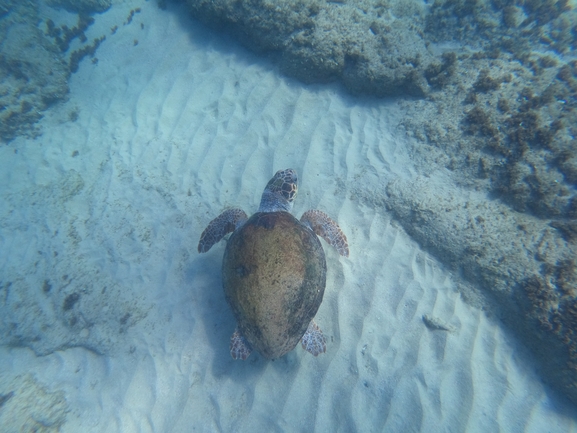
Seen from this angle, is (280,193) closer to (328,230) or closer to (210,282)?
(328,230)

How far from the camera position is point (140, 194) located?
18.5 ft

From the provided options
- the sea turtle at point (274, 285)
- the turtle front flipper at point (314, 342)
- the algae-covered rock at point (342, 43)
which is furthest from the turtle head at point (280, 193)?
the algae-covered rock at point (342, 43)

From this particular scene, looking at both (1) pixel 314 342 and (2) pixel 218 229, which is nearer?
(1) pixel 314 342

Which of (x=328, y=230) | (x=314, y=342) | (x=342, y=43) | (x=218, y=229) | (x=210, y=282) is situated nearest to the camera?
(x=314, y=342)

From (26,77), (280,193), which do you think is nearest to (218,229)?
(280,193)

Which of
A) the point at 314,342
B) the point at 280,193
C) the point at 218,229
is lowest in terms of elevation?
the point at 314,342

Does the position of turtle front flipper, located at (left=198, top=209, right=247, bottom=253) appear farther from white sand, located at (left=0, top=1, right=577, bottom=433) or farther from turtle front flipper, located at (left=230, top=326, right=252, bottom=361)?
turtle front flipper, located at (left=230, top=326, right=252, bottom=361)

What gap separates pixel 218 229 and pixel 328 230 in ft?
5.67

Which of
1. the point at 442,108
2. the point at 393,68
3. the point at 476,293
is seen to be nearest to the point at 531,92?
the point at 442,108

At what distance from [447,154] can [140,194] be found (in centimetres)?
574

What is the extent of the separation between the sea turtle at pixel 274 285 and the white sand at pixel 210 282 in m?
0.69

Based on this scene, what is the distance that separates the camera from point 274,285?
329cm

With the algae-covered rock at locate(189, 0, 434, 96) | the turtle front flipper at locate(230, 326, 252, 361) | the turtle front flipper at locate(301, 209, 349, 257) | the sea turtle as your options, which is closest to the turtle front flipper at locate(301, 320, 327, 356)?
the sea turtle

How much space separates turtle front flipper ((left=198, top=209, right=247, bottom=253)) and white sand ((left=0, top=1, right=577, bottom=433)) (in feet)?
1.28
